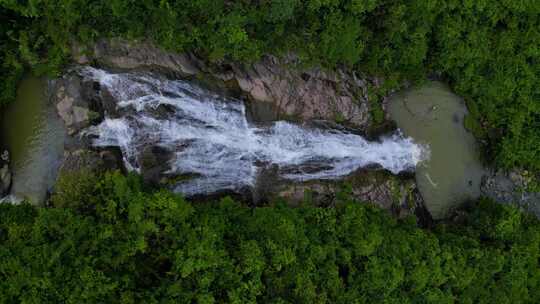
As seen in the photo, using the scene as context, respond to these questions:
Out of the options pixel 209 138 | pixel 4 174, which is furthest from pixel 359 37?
pixel 4 174

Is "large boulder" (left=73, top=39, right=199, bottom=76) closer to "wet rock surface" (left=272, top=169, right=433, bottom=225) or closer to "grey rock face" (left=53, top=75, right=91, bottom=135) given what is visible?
"grey rock face" (left=53, top=75, right=91, bottom=135)

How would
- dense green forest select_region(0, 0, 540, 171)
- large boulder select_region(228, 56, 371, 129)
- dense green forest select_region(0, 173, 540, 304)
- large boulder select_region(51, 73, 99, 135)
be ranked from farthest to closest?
large boulder select_region(228, 56, 371, 129) → large boulder select_region(51, 73, 99, 135) → dense green forest select_region(0, 0, 540, 171) → dense green forest select_region(0, 173, 540, 304)

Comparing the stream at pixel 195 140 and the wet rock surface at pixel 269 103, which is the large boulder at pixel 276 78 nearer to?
the wet rock surface at pixel 269 103

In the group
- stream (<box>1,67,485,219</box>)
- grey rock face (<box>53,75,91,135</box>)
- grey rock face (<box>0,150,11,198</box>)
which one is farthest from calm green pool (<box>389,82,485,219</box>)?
grey rock face (<box>0,150,11,198</box>)

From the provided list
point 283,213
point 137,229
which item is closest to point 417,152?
point 283,213

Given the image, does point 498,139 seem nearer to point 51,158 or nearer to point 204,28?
point 204,28

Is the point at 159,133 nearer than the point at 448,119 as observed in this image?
Yes

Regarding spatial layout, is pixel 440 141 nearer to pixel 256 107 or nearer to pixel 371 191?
pixel 371 191

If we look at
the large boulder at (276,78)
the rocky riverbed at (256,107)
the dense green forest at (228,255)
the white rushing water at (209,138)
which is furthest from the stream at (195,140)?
the dense green forest at (228,255)
